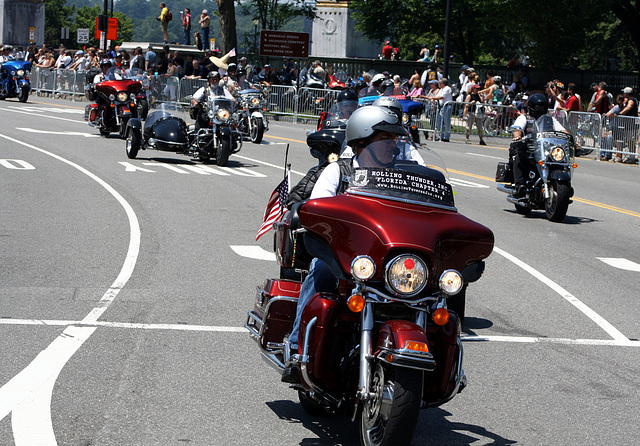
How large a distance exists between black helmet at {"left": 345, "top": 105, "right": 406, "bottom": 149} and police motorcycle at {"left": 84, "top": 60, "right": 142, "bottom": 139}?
18.0 m

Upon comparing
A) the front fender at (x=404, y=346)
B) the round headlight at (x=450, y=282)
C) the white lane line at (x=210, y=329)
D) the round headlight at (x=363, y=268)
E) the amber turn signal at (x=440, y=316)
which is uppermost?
the round headlight at (x=363, y=268)

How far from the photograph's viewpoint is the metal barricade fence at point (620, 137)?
25.3 m

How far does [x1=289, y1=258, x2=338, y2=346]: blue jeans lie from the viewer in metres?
5.25

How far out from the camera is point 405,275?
472cm

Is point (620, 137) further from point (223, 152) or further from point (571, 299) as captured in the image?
point (571, 299)

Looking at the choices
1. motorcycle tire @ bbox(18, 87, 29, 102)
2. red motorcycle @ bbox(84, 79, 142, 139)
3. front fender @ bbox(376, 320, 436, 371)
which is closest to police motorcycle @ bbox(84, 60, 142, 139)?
red motorcycle @ bbox(84, 79, 142, 139)

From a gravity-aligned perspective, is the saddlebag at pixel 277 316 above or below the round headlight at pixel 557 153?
below

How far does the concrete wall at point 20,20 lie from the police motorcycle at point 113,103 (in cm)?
4460

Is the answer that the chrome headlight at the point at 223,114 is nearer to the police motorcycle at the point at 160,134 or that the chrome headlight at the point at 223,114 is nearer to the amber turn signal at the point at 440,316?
the police motorcycle at the point at 160,134

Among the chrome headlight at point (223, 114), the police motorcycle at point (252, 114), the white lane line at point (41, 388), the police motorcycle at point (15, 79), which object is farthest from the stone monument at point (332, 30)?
the white lane line at point (41, 388)

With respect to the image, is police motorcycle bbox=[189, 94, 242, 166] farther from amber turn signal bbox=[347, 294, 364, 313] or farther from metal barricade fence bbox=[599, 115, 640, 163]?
amber turn signal bbox=[347, 294, 364, 313]

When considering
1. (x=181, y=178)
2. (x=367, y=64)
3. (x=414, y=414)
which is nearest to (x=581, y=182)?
(x=181, y=178)

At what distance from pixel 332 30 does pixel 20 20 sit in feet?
71.3

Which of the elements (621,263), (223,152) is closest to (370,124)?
(621,263)
